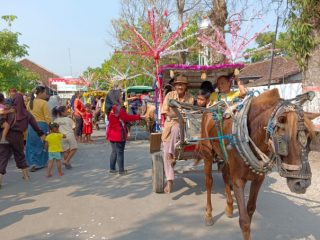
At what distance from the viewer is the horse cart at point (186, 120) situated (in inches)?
207

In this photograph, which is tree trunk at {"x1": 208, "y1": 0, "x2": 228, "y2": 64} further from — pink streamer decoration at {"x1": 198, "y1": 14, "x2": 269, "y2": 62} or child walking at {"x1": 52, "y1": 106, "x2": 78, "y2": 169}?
child walking at {"x1": 52, "y1": 106, "x2": 78, "y2": 169}

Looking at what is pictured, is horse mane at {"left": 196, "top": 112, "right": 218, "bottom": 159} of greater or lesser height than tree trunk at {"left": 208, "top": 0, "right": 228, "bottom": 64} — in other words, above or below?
below

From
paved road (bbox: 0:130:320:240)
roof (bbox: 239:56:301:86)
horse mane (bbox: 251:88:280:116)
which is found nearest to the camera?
horse mane (bbox: 251:88:280:116)

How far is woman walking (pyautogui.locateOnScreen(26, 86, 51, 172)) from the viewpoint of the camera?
8477mm

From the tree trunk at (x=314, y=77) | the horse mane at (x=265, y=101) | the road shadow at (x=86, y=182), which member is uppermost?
the tree trunk at (x=314, y=77)

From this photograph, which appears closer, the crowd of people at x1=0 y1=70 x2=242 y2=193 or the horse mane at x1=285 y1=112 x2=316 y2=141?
the horse mane at x1=285 y1=112 x2=316 y2=141

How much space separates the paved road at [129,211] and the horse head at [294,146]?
1.56 metres

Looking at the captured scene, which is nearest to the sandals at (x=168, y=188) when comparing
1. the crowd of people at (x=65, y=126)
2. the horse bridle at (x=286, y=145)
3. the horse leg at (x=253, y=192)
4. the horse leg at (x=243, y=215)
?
the crowd of people at (x=65, y=126)

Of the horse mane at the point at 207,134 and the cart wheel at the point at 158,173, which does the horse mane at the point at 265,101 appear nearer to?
the horse mane at the point at 207,134

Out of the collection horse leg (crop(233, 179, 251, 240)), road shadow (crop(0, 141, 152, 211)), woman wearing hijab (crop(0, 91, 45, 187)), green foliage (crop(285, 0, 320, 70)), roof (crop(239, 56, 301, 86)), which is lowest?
road shadow (crop(0, 141, 152, 211))

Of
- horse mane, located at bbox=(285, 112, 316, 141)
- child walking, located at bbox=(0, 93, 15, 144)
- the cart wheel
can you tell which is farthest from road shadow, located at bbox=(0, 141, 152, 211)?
horse mane, located at bbox=(285, 112, 316, 141)

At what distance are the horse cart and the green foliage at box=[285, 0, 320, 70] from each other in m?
2.80

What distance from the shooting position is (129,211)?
206 inches

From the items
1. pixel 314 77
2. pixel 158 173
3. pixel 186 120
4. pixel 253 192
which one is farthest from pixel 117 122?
pixel 314 77
